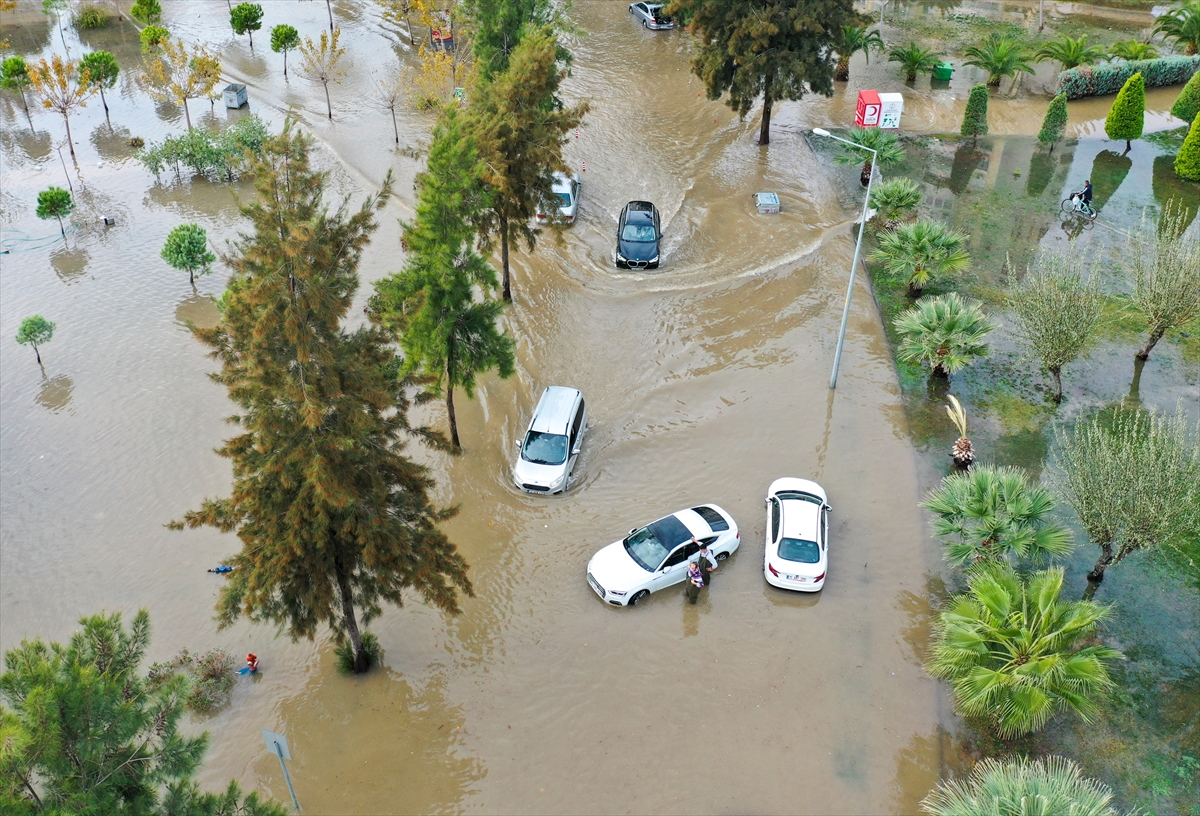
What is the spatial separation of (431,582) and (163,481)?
31.5 feet

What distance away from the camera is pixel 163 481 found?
21031 mm

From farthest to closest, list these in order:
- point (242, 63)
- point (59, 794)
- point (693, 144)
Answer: point (242, 63) < point (693, 144) < point (59, 794)

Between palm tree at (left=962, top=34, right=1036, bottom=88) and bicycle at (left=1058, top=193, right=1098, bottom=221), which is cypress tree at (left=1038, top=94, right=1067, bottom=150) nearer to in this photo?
bicycle at (left=1058, top=193, right=1098, bottom=221)

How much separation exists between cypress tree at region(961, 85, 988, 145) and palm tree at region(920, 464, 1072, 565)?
2180 cm

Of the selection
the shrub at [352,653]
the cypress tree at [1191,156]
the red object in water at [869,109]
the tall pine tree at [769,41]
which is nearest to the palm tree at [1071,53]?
the cypress tree at [1191,156]

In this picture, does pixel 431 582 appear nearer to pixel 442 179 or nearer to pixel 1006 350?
pixel 442 179

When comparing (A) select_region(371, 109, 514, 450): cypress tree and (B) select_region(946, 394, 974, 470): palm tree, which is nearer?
(A) select_region(371, 109, 514, 450): cypress tree

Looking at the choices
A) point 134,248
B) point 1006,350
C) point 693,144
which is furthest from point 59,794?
point 693,144

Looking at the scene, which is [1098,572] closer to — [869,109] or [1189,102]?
[869,109]

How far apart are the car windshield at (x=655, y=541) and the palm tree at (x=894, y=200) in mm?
14855

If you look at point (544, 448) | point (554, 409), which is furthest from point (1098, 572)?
point (554, 409)

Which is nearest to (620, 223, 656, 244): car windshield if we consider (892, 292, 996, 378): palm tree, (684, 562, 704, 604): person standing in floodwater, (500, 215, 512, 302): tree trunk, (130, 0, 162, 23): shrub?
(500, 215, 512, 302): tree trunk

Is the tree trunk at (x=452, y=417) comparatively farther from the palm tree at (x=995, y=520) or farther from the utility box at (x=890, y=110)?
the utility box at (x=890, y=110)

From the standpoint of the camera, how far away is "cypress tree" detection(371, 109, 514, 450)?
18.5 m
